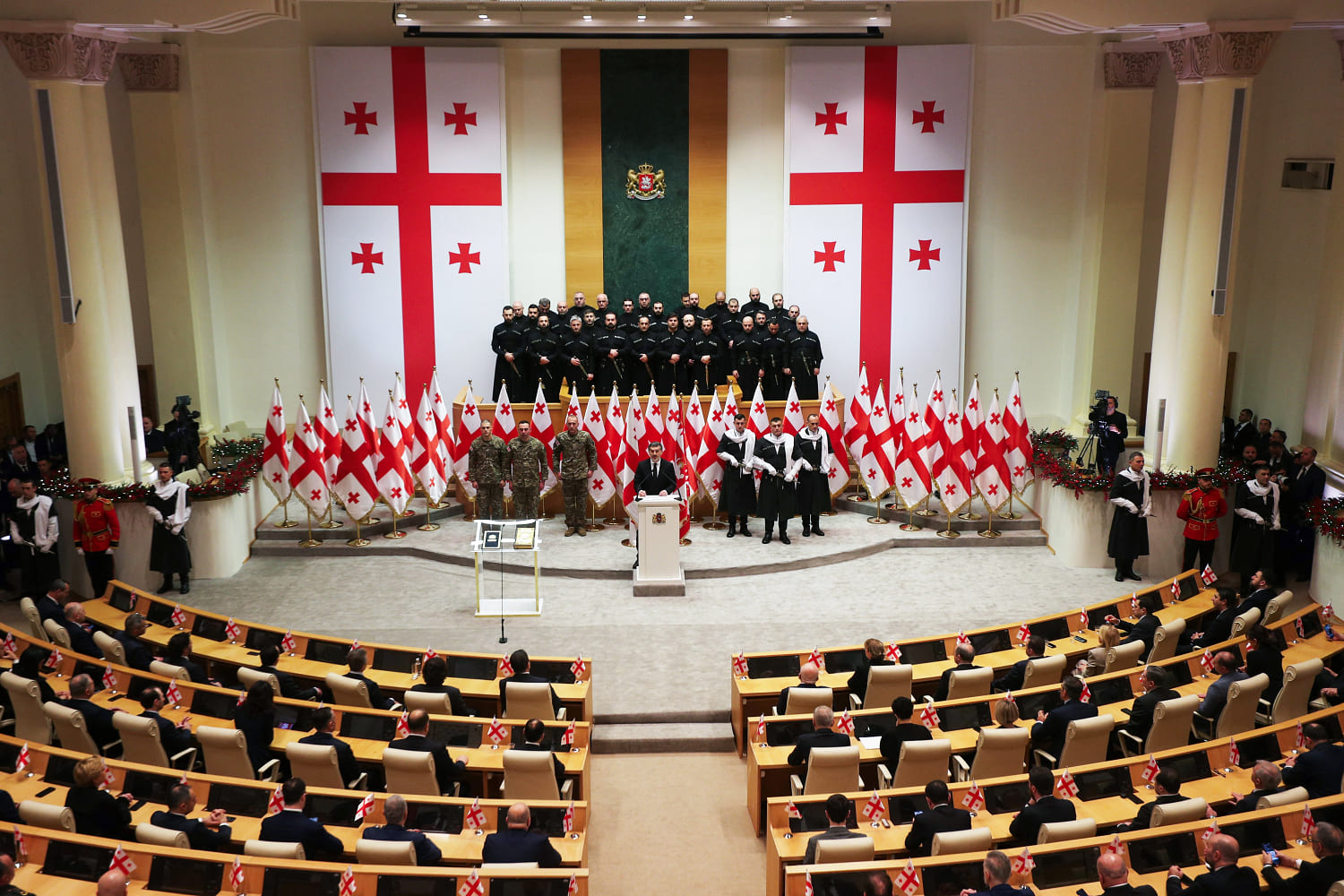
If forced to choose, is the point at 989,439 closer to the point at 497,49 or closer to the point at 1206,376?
the point at 1206,376

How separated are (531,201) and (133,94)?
18.2 feet

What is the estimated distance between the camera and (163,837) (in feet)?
25.2

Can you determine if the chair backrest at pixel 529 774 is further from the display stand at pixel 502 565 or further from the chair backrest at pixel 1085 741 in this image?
the display stand at pixel 502 565

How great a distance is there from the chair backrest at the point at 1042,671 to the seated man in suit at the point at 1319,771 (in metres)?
2.11

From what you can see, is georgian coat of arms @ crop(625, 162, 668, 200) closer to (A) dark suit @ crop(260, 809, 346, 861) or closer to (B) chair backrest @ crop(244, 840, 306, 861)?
(A) dark suit @ crop(260, 809, 346, 861)

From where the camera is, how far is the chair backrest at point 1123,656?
1070 cm

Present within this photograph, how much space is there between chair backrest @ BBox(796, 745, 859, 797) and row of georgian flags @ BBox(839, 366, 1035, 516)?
24.4ft

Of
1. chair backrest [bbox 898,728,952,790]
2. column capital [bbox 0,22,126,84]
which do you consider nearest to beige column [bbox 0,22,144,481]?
column capital [bbox 0,22,126,84]

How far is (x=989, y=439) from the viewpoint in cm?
1570

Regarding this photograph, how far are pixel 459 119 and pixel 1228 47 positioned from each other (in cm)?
996

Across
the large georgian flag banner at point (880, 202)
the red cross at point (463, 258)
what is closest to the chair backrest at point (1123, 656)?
the large georgian flag banner at point (880, 202)

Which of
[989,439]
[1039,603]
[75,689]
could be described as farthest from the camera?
[989,439]

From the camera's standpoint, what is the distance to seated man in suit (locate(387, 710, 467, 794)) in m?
8.84

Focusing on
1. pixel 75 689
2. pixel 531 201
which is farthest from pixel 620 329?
pixel 75 689
